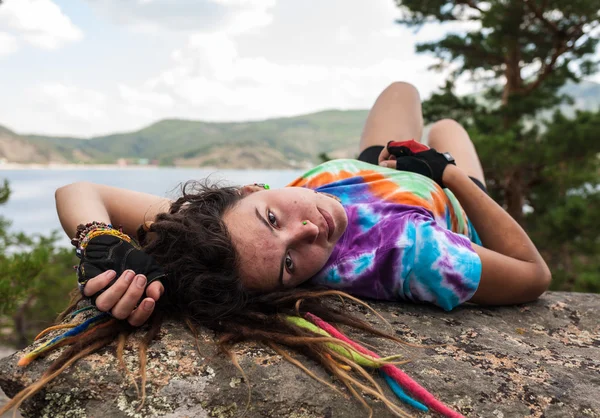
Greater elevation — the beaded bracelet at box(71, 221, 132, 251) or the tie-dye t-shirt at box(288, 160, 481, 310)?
the beaded bracelet at box(71, 221, 132, 251)

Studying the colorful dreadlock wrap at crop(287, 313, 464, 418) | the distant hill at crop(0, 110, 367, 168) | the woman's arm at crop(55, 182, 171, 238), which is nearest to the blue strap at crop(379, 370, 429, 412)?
the colorful dreadlock wrap at crop(287, 313, 464, 418)

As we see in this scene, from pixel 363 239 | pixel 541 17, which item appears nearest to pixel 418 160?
pixel 363 239

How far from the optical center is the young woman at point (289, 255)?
1.46 m

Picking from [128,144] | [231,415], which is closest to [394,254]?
[231,415]

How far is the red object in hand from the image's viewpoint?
2.60 meters

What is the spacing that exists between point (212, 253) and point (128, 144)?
408 ft

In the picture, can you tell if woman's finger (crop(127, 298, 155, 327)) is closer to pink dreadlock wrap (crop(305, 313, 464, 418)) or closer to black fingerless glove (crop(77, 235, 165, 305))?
black fingerless glove (crop(77, 235, 165, 305))

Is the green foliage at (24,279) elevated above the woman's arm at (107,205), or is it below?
below

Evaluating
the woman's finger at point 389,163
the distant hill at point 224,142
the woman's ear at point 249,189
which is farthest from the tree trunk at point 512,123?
the distant hill at point 224,142

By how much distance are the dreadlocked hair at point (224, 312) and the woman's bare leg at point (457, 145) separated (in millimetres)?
1646

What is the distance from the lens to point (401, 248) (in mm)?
1839

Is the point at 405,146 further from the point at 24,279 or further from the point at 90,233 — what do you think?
the point at 24,279

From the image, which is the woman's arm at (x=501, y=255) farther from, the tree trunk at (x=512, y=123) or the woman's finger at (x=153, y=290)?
the tree trunk at (x=512, y=123)

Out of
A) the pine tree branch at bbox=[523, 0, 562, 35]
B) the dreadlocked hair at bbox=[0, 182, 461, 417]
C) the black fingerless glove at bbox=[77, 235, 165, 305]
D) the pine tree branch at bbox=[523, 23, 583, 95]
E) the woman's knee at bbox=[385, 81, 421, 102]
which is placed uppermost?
the pine tree branch at bbox=[523, 0, 562, 35]
